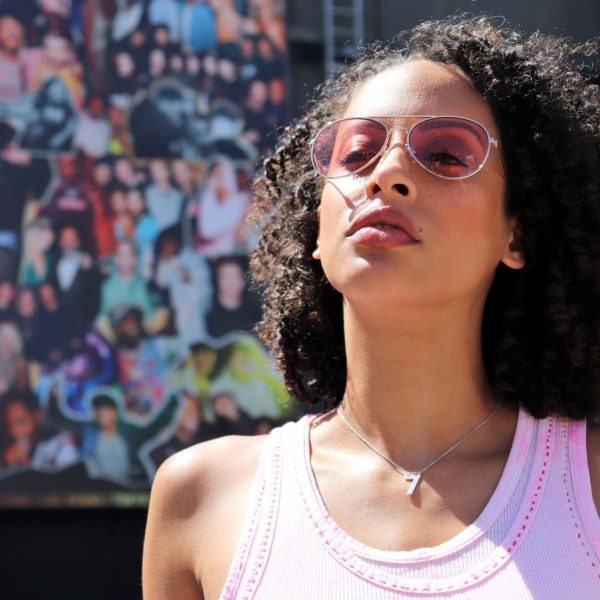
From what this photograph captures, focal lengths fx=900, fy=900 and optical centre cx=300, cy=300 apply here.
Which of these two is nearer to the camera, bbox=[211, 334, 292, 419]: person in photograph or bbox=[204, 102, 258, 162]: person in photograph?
bbox=[211, 334, 292, 419]: person in photograph

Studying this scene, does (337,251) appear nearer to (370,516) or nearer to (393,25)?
(370,516)

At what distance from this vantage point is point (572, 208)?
2104mm

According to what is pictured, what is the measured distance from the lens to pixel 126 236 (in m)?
5.75

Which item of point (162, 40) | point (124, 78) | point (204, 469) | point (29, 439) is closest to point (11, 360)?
point (29, 439)

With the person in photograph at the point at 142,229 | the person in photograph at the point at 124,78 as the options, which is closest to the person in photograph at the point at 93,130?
the person in photograph at the point at 124,78

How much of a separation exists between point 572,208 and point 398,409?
63 centimetres

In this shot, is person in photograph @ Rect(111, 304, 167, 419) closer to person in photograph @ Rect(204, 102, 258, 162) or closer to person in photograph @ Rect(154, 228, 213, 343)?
person in photograph @ Rect(154, 228, 213, 343)

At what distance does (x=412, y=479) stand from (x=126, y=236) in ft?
13.7

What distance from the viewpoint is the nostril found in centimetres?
191

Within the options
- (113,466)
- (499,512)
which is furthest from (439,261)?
(113,466)

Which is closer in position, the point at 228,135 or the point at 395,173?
the point at 395,173

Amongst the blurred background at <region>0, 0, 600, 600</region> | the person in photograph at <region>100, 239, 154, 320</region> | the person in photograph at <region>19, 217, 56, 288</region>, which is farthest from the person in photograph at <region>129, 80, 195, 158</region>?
the person in photograph at <region>19, 217, 56, 288</region>

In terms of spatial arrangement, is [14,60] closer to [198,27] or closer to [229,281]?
[198,27]

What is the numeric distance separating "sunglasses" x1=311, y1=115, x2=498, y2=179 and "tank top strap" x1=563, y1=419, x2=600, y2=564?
1.98ft
